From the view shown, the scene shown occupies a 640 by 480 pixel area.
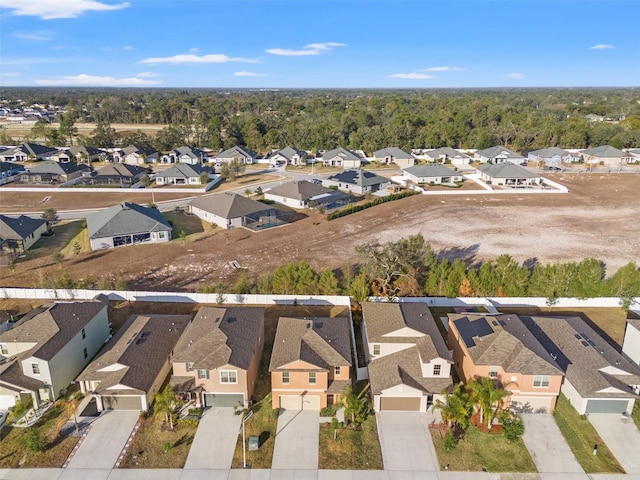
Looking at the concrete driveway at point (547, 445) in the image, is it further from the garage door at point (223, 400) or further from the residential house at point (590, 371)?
the garage door at point (223, 400)

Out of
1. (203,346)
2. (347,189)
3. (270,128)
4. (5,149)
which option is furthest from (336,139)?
(203,346)

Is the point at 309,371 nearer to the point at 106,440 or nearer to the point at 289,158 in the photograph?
the point at 106,440

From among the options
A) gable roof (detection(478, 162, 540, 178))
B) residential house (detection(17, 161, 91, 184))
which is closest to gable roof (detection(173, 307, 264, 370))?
residential house (detection(17, 161, 91, 184))

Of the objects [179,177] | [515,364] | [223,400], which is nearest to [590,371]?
[515,364]

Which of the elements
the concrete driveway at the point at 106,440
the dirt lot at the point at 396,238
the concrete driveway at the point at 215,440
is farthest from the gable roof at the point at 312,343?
the dirt lot at the point at 396,238

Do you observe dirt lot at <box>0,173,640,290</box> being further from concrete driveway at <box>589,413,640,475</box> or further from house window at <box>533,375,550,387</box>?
concrete driveway at <box>589,413,640,475</box>

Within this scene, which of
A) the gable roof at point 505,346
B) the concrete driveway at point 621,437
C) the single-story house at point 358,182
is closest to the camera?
the concrete driveway at point 621,437

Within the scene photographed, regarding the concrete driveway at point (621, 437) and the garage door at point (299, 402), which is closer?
the concrete driveway at point (621, 437)
